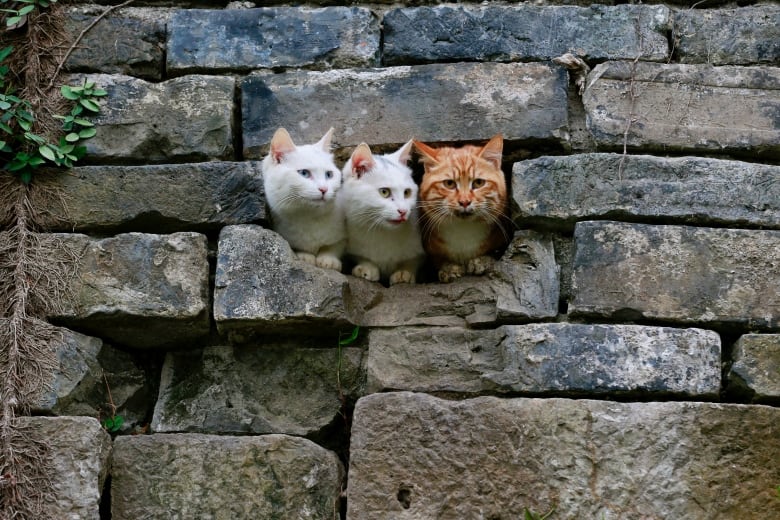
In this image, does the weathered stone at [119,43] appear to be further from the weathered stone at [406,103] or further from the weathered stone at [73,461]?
the weathered stone at [73,461]

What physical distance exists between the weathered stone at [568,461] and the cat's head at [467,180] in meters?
1.01

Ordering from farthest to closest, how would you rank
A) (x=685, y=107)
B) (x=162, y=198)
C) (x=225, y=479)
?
(x=685, y=107) < (x=162, y=198) < (x=225, y=479)

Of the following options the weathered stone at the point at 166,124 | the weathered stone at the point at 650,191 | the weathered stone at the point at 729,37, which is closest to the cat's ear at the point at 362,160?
the weathered stone at the point at 166,124

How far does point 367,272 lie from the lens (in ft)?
15.3

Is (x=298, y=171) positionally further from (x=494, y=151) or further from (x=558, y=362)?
(x=558, y=362)

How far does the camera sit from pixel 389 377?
4113 millimetres

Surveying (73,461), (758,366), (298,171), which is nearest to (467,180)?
(298,171)

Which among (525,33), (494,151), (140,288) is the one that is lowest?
(140,288)

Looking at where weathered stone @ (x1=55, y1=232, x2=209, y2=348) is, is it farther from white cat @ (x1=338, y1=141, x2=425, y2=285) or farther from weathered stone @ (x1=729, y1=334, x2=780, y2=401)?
weathered stone @ (x1=729, y1=334, x2=780, y2=401)

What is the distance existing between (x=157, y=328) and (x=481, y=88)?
1.66m

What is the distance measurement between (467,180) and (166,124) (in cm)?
128

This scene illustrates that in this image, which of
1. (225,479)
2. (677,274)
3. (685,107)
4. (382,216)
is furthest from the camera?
(382,216)

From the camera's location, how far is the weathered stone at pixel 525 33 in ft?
15.2

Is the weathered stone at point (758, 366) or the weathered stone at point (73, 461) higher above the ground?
the weathered stone at point (758, 366)
